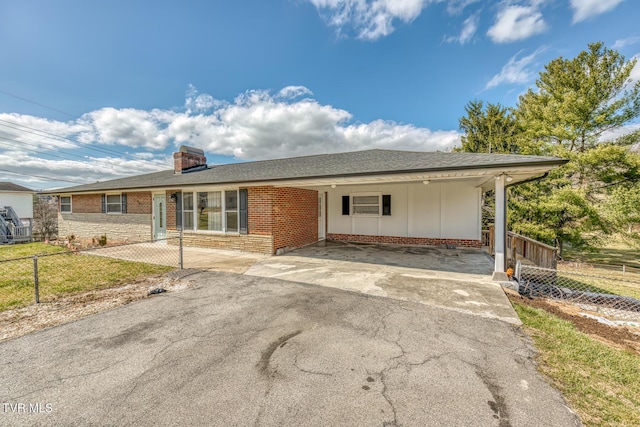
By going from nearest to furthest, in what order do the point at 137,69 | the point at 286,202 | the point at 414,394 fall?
the point at 414,394 → the point at 286,202 → the point at 137,69

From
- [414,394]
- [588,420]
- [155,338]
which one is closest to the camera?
[588,420]

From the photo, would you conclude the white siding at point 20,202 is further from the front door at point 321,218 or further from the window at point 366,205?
the window at point 366,205

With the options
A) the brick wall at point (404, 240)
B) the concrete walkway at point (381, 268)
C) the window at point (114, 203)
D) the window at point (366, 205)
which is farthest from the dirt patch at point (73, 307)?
the window at point (114, 203)

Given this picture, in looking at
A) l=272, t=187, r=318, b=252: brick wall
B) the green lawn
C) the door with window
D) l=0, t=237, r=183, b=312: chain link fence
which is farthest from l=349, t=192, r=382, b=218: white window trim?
the green lawn

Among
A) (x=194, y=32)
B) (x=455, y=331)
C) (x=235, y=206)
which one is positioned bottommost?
(x=455, y=331)

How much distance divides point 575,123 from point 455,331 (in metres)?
17.8

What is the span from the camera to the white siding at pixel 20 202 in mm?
26358

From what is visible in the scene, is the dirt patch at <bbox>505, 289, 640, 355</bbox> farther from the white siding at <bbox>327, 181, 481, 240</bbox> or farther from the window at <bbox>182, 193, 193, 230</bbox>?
the window at <bbox>182, 193, 193, 230</bbox>

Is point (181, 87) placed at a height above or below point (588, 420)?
above

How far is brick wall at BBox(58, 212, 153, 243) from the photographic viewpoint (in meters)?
12.4

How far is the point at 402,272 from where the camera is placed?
6.83 metres

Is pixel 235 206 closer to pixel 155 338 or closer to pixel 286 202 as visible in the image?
pixel 286 202

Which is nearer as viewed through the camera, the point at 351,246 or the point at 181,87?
the point at 351,246

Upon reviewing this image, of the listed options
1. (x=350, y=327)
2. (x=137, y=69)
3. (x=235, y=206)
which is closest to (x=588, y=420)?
(x=350, y=327)
